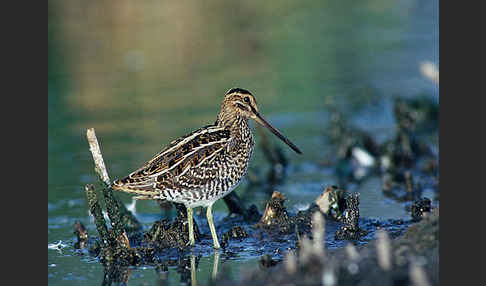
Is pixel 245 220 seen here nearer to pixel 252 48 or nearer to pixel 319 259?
pixel 319 259

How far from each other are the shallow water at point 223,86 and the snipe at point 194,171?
0.63 meters

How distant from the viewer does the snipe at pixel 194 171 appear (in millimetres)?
7973

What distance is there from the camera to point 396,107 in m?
11.6

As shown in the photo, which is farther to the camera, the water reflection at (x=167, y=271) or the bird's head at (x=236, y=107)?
the bird's head at (x=236, y=107)

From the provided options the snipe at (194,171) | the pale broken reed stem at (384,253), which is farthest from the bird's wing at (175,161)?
the pale broken reed stem at (384,253)

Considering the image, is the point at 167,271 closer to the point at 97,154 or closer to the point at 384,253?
the point at 97,154

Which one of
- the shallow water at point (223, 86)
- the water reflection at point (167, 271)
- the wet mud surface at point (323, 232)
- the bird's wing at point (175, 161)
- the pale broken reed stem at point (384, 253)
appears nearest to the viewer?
the pale broken reed stem at point (384, 253)

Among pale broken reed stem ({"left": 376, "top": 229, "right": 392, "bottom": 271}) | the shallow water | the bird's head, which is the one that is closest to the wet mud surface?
pale broken reed stem ({"left": 376, "top": 229, "right": 392, "bottom": 271})

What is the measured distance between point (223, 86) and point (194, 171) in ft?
23.3

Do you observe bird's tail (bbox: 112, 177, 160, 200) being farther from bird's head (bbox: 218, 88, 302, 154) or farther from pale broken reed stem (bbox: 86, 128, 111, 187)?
bird's head (bbox: 218, 88, 302, 154)

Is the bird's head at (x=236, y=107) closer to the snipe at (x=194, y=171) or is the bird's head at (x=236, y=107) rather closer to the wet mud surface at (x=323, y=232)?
the snipe at (x=194, y=171)

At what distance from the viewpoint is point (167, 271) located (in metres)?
7.51

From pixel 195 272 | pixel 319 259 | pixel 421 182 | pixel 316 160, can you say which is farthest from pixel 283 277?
pixel 316 160

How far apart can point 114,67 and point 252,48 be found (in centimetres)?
321
